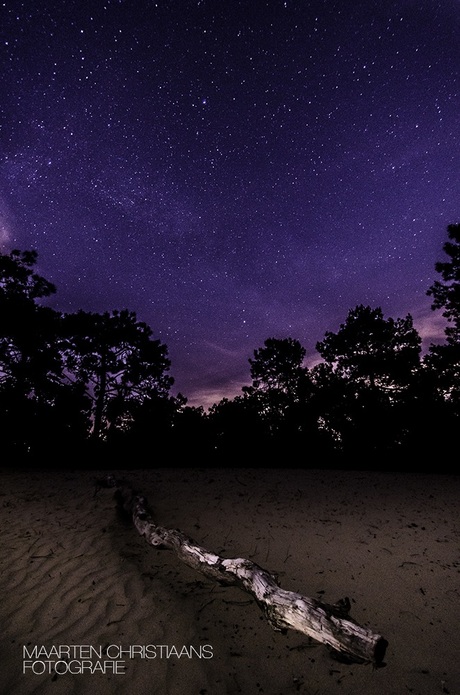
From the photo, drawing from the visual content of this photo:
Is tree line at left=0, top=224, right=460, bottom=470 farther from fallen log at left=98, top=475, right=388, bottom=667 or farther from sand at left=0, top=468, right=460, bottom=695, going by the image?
fallen log at left=98, top=475, right=388, bottom=667

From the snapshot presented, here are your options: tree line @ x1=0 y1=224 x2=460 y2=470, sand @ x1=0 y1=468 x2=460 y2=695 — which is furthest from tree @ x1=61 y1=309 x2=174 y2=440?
sand @ x1=0 y1=468 x2=460 y2=695

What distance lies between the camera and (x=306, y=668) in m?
3.13

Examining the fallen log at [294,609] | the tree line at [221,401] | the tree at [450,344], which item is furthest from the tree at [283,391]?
the fallen log at [294,609]

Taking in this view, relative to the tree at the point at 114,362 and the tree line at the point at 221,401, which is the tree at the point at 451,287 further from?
the tree at the point at 114,362

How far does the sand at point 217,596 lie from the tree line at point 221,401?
27.3 ft

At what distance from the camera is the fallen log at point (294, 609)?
2.79 metres

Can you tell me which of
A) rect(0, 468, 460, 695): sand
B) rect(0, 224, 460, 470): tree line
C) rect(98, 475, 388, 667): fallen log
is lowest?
rect(0, 468, 460, 695): sand

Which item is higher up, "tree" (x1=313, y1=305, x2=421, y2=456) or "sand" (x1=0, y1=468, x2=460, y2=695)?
"tree" (x1=313, y1=305, x2=421, y2=456)

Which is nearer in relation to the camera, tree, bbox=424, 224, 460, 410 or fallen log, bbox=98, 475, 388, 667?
fallen log, bbox=98, 475, 388, 667

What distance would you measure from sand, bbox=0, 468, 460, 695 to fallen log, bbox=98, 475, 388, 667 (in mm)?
301

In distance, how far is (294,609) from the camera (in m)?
3.27

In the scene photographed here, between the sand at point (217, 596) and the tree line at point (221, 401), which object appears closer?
the sand at point (217, 596)

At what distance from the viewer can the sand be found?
3057 mm

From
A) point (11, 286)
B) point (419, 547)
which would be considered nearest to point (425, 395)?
point (419, 547)
